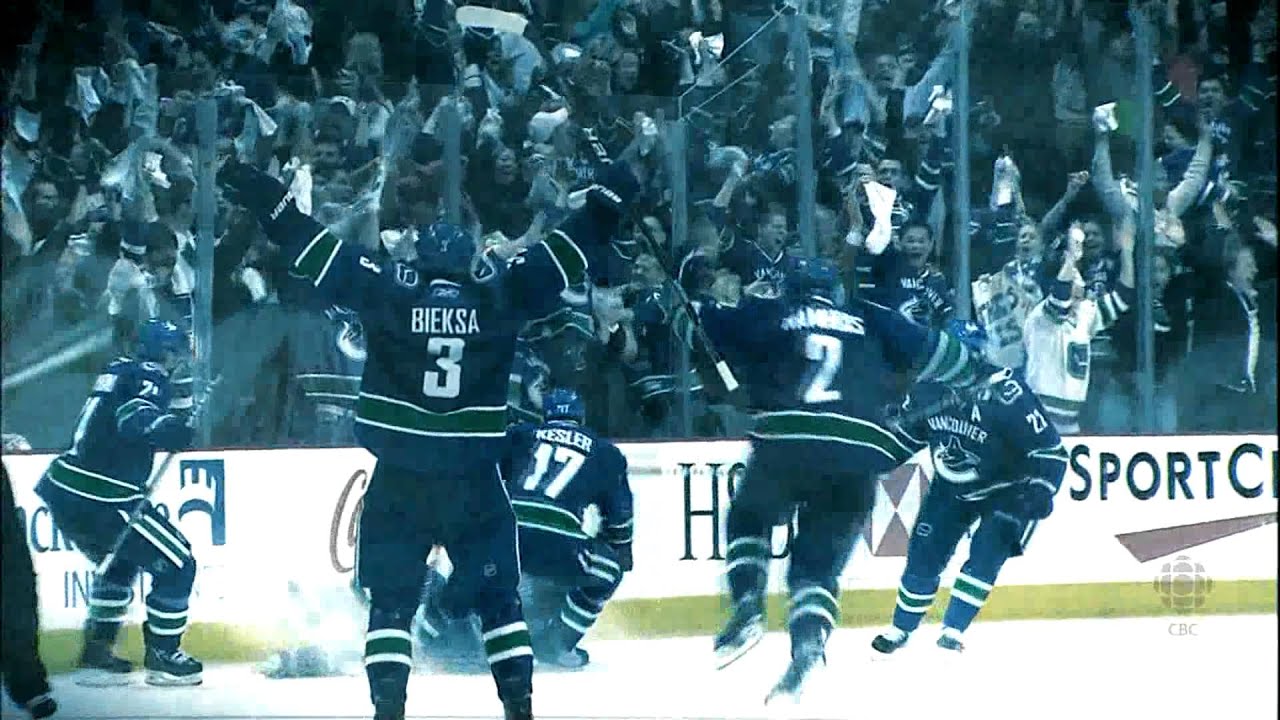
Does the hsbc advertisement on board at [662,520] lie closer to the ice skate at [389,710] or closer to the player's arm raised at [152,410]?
the player's arm raised at [152,410]

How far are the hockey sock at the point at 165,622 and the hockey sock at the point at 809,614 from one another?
58.0 inches

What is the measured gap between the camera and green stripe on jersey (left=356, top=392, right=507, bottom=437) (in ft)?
13.7

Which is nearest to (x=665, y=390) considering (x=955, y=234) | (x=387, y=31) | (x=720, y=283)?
(x=720, y=283)

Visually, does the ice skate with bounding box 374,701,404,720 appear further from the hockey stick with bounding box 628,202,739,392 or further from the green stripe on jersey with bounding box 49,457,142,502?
the hockey stick with bounding box 628,202,739,392

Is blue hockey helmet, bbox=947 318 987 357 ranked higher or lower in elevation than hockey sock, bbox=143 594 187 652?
higher

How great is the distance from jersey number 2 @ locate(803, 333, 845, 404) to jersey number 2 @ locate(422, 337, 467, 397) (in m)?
0.84

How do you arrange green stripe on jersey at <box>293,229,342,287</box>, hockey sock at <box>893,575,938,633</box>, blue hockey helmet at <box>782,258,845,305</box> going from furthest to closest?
hockey sock at <box>893,575,938,633</box> < blue hockey helmet at <box>782,258,845,305</box> < green stripe on jersey at <box>293,229,342,287</box>

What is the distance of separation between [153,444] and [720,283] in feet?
4.66

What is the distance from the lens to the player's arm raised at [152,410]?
4.21 metres

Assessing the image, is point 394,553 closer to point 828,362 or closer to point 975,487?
point 828,362

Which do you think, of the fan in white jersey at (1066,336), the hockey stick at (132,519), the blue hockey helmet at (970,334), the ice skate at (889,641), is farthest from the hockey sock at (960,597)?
the hockey stick at (132,519)

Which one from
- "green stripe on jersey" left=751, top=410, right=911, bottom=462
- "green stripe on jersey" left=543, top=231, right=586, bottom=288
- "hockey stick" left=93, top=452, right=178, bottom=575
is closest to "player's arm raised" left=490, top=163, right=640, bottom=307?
"green stripe on jersey" left=543, top=231, right=586, bottom=288

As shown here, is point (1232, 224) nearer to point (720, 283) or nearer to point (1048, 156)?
point (1048, 156)

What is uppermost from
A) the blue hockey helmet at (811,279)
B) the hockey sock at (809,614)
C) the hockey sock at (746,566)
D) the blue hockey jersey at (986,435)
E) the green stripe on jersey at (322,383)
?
the blue hockey helmet at (811,279)
